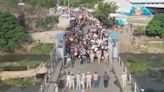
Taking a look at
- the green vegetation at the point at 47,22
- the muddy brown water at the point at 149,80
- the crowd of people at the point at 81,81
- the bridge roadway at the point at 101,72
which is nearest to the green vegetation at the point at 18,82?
the muddy brown water at the point at 149,80

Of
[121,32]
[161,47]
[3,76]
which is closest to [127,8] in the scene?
[121,32]

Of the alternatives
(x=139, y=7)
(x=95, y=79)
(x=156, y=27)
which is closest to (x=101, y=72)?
(x=95, y=79)

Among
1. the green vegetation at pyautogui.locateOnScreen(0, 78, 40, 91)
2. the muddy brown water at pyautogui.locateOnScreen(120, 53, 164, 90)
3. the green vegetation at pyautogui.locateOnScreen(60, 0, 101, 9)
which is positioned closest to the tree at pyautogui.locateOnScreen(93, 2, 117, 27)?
the muddy brown water at pyautogui.locateOnScreen(120, 53, 164, 90)

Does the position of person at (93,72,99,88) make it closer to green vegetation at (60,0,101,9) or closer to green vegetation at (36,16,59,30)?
green vegetation at (36,16,59,30)

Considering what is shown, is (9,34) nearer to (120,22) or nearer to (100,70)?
(120,22)

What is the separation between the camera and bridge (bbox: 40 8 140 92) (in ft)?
Result: 90.5

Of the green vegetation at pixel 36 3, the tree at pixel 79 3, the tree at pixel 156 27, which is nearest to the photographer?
the tree at pixel 156 27

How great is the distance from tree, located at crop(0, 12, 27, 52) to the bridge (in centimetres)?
2711

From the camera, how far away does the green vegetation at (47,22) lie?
74.4 meters

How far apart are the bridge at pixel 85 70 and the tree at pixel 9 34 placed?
88.9 feet

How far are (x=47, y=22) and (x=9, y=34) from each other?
1102cm

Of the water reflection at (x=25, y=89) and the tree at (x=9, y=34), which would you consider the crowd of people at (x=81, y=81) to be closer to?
the water reflection at (x=25, y=89)

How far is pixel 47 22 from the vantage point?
2940 inches

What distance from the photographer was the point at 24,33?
66062mm
